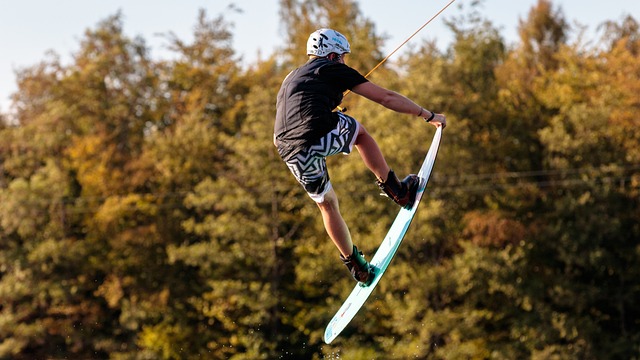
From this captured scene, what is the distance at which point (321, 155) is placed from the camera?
639 cm

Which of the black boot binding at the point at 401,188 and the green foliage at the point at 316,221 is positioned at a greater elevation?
the black boot binding at the point at 401,188

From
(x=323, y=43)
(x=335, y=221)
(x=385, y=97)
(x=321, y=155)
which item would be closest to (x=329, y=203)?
(x=335, y=221)

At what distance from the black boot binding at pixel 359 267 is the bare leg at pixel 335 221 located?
0.12 m

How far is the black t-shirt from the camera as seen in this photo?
614 cm

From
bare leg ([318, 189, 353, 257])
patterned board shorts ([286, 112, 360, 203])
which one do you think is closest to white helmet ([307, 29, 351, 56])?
patterned board shorts ([286, 112, 360, 203])

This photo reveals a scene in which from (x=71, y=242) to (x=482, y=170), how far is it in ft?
45.5

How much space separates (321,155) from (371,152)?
0.52m

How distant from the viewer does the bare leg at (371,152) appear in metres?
6.62

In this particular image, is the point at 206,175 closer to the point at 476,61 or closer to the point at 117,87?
the point at 117,87

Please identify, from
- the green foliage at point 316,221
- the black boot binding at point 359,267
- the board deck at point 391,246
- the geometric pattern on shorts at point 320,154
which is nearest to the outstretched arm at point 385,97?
the geometric pattern on shorts at point 320,154

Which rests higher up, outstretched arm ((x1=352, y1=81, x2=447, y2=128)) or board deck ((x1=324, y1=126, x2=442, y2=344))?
outstretched arm ((x1=352, y1=81, x2=447, y2=128))

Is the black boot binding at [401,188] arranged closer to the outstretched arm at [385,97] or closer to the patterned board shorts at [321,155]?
the patterned board shorts at [321,155]

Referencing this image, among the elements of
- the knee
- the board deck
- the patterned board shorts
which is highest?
the patterned board shorts

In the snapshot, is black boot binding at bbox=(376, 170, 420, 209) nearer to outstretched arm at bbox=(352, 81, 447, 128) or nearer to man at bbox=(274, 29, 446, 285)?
man at bbox=(274, 29, 446, 285)
